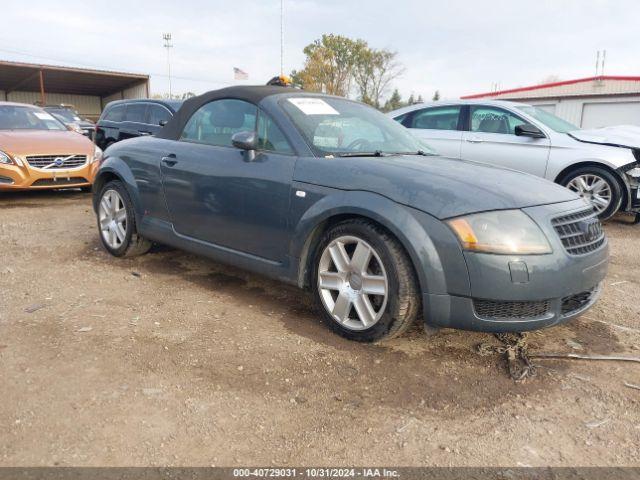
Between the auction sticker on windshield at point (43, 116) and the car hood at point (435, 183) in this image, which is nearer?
the car hood at point (435, 183)

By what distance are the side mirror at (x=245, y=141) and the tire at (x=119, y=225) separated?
1.59 m

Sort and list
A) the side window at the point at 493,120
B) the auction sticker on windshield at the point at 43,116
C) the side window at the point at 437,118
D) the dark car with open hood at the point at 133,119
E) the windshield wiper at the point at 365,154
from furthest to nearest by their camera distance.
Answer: the dark car with open hood at the point at 133,119 → the auction sticker on windshield at the point at 43,116 → the side window at the point at 437,118 → the side window at the point at 493,120 → the windshield wiper at the point at 365,154

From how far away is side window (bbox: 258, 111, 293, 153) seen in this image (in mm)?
3514

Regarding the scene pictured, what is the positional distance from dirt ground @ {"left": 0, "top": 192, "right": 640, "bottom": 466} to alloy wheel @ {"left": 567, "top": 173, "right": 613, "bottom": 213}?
3.14 metres

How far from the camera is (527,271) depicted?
8.75 feet

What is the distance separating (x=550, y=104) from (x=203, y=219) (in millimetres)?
27122

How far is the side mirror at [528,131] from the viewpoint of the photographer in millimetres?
6945

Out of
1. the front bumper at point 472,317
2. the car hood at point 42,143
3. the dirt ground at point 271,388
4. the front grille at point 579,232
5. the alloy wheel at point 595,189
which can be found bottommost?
the dirt ground at point 271,388

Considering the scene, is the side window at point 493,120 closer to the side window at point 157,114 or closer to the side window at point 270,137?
the side window at point 270,137

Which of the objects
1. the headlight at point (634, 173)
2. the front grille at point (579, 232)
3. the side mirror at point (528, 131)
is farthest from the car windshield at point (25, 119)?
the headlight at point (634, 173)

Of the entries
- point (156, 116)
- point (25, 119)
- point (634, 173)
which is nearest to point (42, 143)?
point (25, 119)

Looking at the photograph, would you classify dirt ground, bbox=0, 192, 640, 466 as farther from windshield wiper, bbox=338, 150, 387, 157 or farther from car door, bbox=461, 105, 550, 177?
car door, bbox=461, 105, 550, 177

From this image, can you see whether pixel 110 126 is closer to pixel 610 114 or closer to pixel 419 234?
pixel 419 234

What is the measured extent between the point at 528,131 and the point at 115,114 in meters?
7.89
